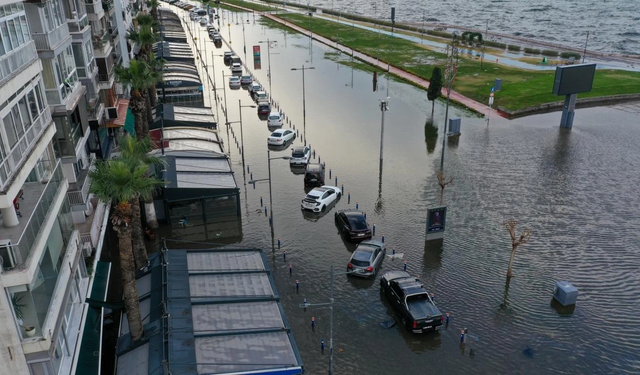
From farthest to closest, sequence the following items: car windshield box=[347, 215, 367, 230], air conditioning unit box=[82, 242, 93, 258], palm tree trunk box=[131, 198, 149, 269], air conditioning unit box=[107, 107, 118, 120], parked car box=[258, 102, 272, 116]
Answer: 1. parked car box=[258, 102, 272, 116]
2. air conditioning unit box=[107, 107, 118, 120]
3. car windshield box=[347, 215, 367, 230]
4. palm tree trunk box=[131, 198, 149, 269]
5. air conditioning unit box=[82, 242, 93, 258]

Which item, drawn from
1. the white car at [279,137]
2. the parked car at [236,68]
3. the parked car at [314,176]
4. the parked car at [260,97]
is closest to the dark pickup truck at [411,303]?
the parked car at [314,176]

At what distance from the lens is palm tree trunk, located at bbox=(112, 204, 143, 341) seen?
23984 millimetres

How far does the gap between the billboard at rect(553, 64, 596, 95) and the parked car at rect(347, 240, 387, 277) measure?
39.1 meters

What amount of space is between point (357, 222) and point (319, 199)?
17.4 ft

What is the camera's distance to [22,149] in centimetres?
1777

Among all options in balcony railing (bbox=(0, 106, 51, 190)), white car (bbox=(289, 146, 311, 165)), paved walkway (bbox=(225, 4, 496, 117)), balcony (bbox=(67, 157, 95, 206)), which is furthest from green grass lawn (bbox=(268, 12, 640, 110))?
balcony railing (bbox=(0, 106, 51, 190))

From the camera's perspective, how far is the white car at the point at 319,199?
40.9 m

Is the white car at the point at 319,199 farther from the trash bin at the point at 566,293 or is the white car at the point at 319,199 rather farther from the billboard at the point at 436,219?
the trash bin at the point at 566,293

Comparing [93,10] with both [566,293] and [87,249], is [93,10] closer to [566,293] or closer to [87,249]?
[87,249]

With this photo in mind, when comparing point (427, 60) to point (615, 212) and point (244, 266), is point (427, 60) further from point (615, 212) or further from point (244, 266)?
point (244, 266)

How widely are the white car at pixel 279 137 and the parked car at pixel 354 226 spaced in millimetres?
20420

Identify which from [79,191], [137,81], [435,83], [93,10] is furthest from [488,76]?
[79,191]

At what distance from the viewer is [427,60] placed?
104062mm

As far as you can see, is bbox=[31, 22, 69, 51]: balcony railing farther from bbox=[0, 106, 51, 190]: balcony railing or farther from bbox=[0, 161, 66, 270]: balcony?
bbox=[0, 161, 66, 270]: balcony
